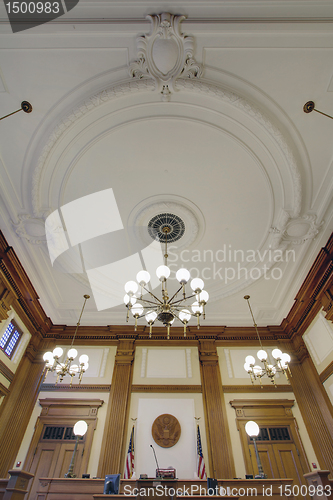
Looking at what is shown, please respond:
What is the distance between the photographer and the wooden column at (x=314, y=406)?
267 inches

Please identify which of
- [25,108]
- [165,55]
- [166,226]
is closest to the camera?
[165,55]

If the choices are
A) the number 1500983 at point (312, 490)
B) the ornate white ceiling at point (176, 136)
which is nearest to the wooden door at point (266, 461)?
the number 1500983 at point (312, 490)

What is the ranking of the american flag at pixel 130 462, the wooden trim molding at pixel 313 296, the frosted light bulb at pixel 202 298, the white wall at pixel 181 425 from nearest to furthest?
→ the frosted light bulb at pixel 202 298 → the american flag at pixel 130 462 → the wooden trim molding at pixel 313 296 → the white wall at pixel 181 425

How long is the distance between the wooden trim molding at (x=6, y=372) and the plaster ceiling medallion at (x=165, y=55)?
699cm

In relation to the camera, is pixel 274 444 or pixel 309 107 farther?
pixel 274 444

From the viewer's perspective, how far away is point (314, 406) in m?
7.44

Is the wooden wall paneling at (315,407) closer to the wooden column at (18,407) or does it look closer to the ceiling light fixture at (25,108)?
the wooden column at (18,407)

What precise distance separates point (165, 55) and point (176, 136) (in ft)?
4.33

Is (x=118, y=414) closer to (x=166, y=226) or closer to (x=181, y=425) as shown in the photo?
(x=181, y=425)

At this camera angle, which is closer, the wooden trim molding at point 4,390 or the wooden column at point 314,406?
the wooden column at point 314,406

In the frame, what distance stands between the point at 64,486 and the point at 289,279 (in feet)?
21.6

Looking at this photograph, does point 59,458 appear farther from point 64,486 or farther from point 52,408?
point 64,486

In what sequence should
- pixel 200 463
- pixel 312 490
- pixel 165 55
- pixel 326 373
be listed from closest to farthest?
pixel 165 55 < pixel 312 490 < pixel 200 463 < pixel 326 373

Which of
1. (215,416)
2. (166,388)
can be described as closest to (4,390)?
(166,388)
